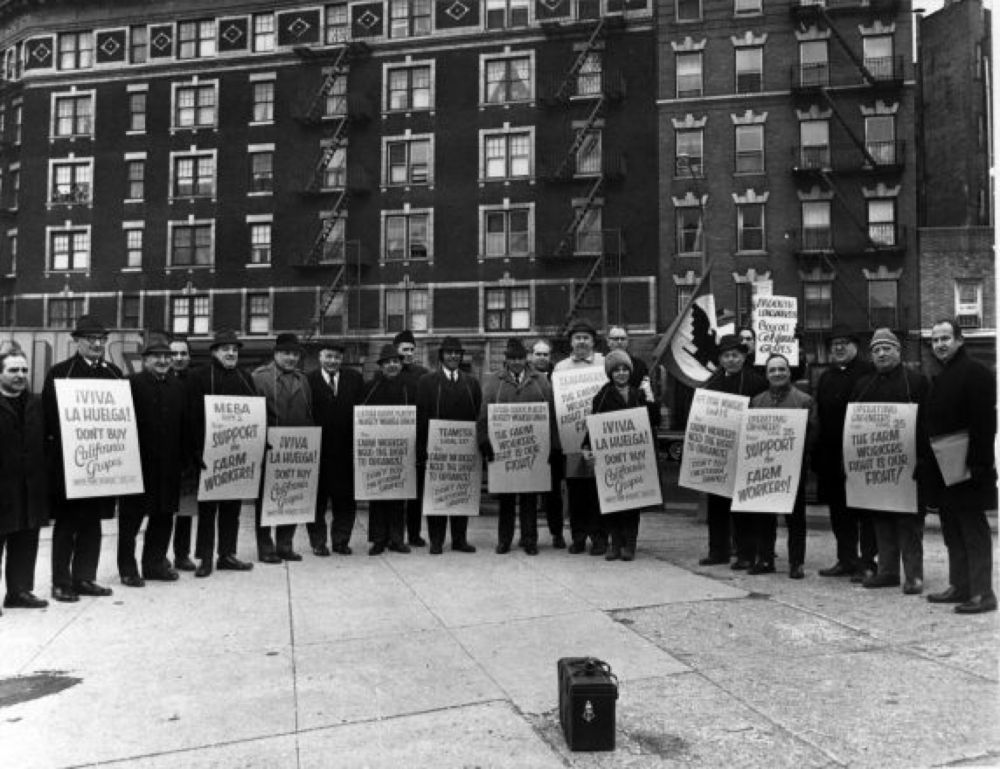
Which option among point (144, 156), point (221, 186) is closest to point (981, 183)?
point (221, 186)

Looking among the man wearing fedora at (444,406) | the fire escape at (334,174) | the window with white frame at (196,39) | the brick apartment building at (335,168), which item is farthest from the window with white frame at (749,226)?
the man wearing fedora at (444,406)

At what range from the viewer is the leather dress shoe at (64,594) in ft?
23.1

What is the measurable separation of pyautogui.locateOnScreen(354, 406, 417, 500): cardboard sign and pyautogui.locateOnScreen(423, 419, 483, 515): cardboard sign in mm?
209

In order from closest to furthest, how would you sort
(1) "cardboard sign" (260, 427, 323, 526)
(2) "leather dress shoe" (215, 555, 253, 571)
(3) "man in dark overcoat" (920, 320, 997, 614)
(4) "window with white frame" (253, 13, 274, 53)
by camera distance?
1. (3) "man in dark overcoat" (920, 320, 997, 614)
2. (2) "leather dress shoe" (215, 555, 253, 571)
3. (1) "cardboard sign" (260, 427, 323, 526)
4. (4) "window with white frame" (253, 13, 274, 53)

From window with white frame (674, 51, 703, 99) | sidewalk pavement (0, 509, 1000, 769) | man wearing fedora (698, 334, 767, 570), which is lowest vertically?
sidewalk pavement (0, 509, 1000, 769)

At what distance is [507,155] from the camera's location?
3734 centimetres

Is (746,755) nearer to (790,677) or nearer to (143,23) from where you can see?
(790,677)

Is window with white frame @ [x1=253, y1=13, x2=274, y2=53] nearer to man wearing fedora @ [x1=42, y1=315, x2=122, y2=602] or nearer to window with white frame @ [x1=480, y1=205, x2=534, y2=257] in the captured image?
window with white frame @ [x1=480, y1=205, x2=534, y2=257]

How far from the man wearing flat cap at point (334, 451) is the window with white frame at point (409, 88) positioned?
31419 millimetres

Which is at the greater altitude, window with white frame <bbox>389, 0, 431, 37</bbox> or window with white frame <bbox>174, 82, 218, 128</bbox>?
window with white frame <bbox>389, 0, 431, 37</bbox>

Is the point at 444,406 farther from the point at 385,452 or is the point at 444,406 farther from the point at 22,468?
the point at 22,468

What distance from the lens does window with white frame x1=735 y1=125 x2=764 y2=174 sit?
35375 mm

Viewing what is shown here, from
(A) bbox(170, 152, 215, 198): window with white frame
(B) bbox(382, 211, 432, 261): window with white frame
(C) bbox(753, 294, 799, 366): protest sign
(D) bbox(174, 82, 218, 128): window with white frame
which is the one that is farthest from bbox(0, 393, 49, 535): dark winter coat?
(D) bbox(174, 82, 218, 128): window with white frame

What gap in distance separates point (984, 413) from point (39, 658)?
6871mm
